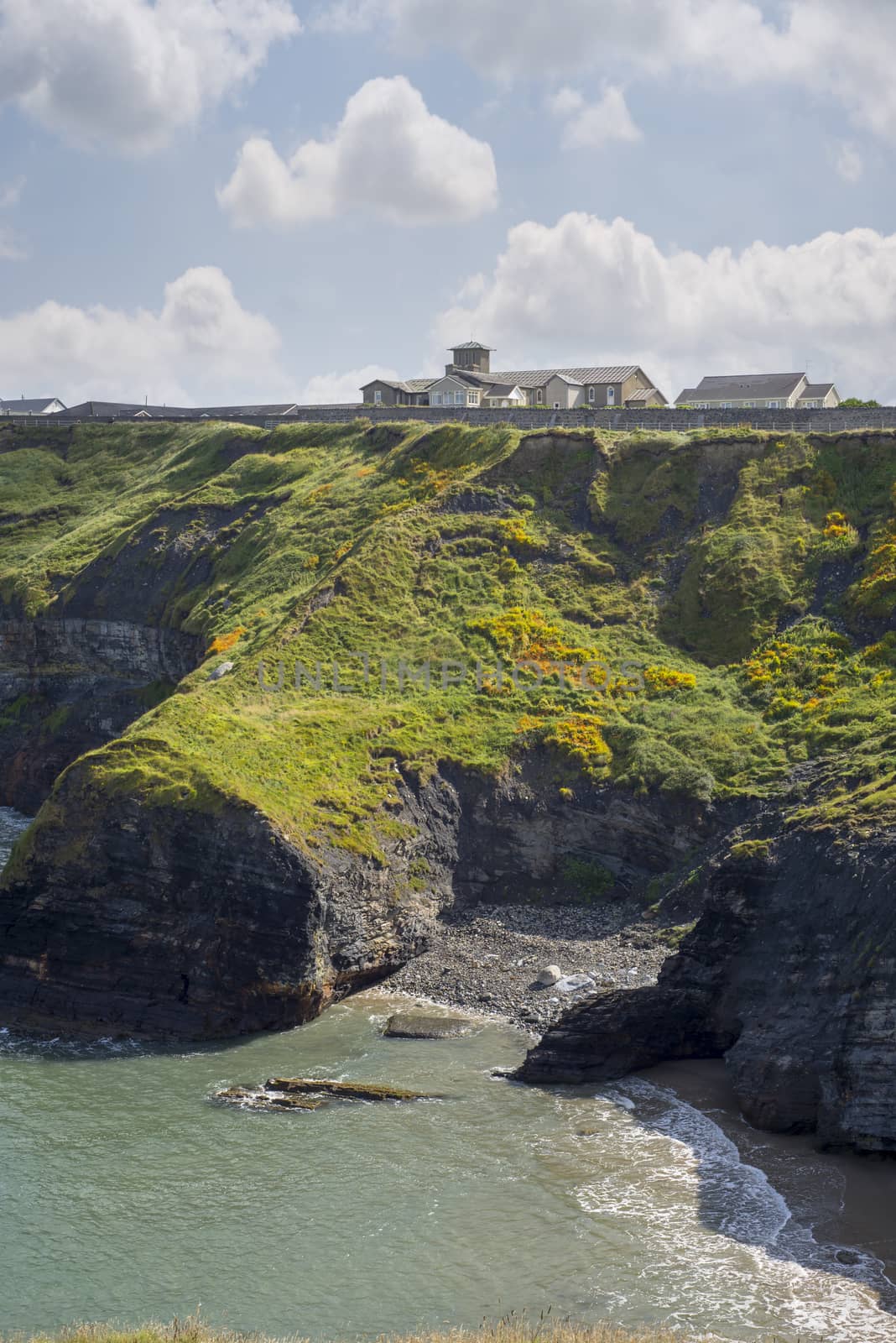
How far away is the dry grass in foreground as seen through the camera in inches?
1086

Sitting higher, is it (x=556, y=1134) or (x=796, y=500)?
(x=796, y=500)

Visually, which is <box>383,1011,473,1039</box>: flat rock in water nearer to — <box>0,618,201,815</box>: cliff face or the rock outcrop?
the rock outcrop

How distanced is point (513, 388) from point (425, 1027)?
74970 mm

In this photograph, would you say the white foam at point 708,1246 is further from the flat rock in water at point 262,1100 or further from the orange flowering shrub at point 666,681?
the orange flowering shrub at point 666,681

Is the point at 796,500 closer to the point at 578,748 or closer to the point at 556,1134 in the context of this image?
the point at 578,748

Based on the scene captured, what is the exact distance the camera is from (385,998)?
52.2 m

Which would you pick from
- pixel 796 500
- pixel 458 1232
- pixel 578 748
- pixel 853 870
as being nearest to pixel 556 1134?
pixel 458 1232

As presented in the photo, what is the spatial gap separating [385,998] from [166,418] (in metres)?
84.7

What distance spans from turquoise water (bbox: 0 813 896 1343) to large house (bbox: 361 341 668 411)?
71735 mm

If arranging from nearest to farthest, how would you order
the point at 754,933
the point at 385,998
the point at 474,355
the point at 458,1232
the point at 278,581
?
the point at 458,1232
the point at 754,933
the point at 385,998
the point at 278,581
the point at 474,355

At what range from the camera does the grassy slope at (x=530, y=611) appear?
58.4m

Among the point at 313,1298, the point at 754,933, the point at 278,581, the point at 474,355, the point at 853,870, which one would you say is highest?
the point at 474,355

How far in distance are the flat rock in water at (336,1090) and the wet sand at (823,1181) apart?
890cm

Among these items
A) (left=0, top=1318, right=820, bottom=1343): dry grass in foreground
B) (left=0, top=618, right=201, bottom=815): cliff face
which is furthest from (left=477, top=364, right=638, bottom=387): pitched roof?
(left=0, top=1318, right=820, bottom=1343): dry grass in foreground
